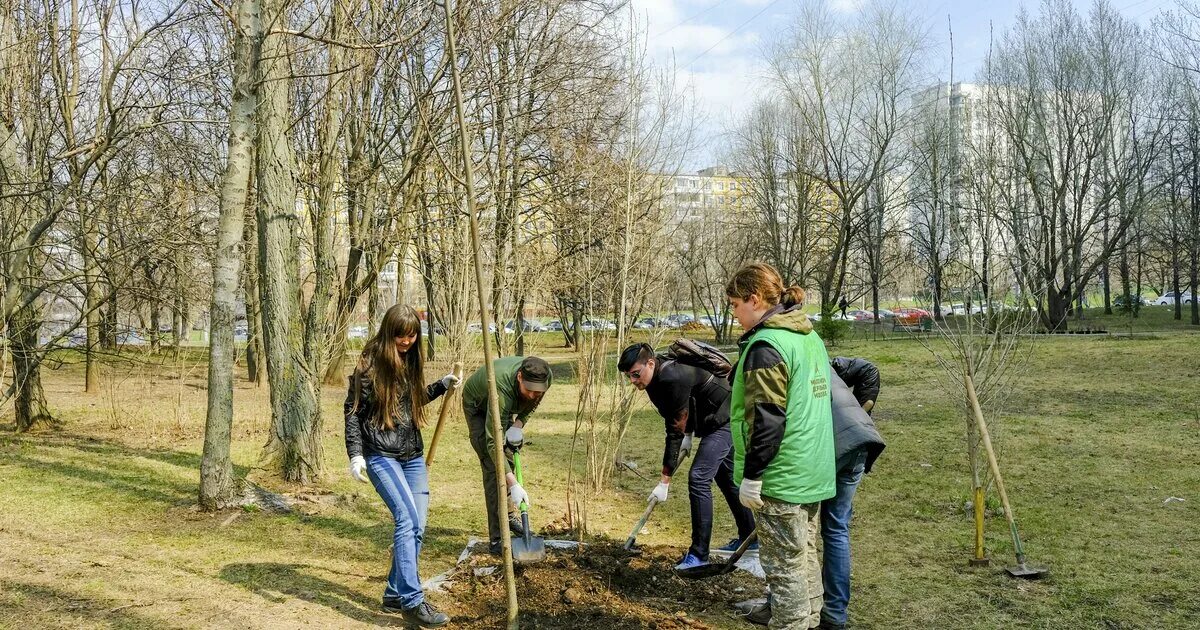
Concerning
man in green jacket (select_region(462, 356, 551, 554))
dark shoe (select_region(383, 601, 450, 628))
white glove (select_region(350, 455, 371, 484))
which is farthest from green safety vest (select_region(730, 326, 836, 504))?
white glove (select_region(350, 455, 371, 484))

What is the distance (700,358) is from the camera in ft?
14.6

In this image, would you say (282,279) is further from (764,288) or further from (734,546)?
(764,288)

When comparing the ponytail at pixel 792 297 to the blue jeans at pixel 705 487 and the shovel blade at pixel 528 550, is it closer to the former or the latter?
the blue jeans at pixel 705 487

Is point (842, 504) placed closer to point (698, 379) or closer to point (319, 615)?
point (698, 379)

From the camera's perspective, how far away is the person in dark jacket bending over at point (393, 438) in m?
3.59

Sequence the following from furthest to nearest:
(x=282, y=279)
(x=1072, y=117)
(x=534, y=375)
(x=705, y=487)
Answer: (x=1072, y=117) → (x=282, y=279) → (x=705, y=487) → (x=534, y=375)

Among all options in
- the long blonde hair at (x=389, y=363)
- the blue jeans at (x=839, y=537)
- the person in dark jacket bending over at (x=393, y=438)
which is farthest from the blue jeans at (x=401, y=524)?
the blue jeans at (x=839, y=537)

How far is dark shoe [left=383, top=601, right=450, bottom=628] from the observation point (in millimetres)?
3588

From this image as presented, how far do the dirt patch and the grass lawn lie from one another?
0.16m

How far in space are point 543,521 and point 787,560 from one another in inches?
118

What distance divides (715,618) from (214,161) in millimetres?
10941

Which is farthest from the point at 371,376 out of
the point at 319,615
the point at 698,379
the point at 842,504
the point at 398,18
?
the point at 398,18

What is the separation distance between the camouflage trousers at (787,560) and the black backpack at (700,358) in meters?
1.38

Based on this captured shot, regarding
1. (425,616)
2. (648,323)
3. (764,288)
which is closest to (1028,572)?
(764,288)
